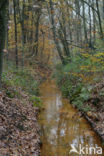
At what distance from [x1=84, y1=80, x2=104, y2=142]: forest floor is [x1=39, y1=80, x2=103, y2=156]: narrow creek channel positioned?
0.23 m

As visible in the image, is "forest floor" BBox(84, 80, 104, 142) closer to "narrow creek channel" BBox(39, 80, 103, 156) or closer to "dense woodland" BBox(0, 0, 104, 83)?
"narrow creek channel" BBox(39, 80, 103, 156)

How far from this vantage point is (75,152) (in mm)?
4863

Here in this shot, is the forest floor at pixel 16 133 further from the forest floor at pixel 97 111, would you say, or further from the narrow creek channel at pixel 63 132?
the forest floor at pixel 97 111

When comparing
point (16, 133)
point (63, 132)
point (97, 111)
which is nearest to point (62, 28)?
point (97, 111)

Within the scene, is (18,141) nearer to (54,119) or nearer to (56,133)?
(56,133)

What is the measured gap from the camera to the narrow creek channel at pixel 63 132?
506cm

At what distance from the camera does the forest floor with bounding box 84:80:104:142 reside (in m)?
5.92

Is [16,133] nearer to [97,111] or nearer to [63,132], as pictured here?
[63,132]

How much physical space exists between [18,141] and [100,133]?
9.56 feet

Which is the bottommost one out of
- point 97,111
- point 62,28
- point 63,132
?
point 63,132

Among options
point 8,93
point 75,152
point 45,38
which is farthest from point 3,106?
point 45,38

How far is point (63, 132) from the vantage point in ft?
20.3

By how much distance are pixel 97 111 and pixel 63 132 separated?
188 centimetres

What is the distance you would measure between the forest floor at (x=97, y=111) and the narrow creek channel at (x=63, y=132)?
0.23m
